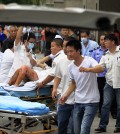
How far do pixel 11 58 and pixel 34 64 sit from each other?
45cm

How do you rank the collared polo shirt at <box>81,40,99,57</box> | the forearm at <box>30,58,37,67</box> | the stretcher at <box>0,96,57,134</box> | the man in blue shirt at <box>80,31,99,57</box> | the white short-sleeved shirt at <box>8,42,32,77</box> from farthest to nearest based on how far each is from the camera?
the man in blue shirt at <box>80,31,99,57</box>, the collared polo shirt at <box>81,40,99,57</box>, the forearm at <box>30,58,37,67</box>, the white short-sleeved shirt at <box>8,42,32,77</box>, the stretcher at <box>0,96,57,134</box>

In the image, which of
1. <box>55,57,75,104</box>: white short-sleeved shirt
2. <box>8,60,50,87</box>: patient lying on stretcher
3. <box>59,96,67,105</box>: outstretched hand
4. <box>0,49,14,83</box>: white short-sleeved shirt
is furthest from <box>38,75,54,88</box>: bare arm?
<box>0,49,14,83</box>: white short-sleeved shirt

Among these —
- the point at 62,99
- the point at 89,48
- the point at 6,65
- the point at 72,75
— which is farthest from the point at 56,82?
the point at 89,48

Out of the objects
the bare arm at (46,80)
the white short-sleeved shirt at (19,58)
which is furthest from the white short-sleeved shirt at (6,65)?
the bare arm at (46,80)

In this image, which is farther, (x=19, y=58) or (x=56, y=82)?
(x=19, y=58)

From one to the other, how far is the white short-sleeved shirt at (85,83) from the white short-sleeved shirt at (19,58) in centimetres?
245

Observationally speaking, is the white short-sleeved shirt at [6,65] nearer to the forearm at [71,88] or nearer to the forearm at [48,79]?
the forearm at [48,79]

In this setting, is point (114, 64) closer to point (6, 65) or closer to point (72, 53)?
point (72, 53)

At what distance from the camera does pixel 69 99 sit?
6.93m

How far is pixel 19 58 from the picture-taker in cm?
888

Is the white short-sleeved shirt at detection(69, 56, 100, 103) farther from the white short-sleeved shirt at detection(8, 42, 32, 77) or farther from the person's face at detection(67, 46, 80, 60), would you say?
the white short-sleeved shirt at detection(8, 42, 32, 77)

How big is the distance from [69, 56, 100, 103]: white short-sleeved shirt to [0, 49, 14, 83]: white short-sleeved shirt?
2.85m

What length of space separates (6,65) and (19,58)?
0.47 meters

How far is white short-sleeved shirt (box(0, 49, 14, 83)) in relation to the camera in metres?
9.19
